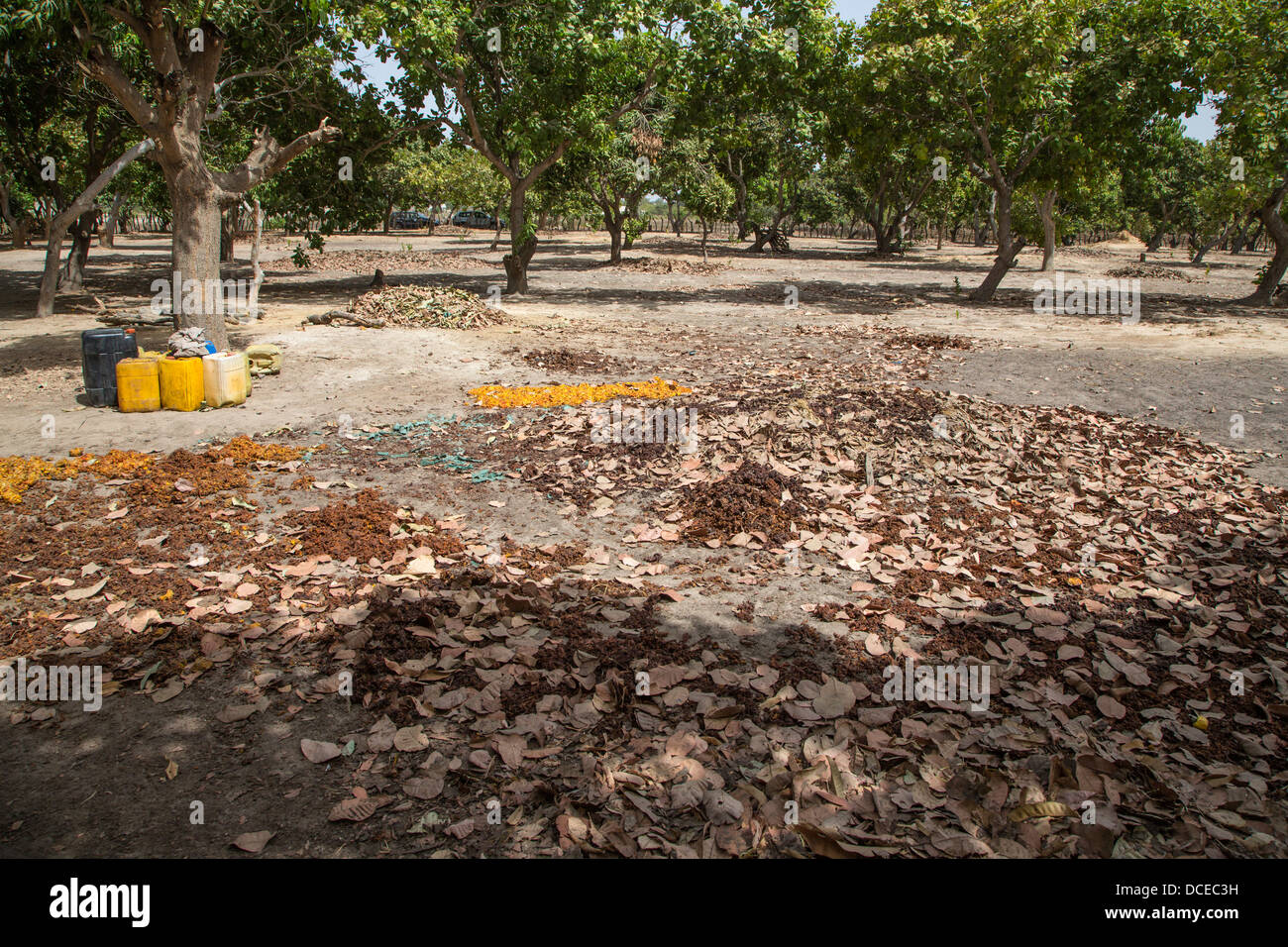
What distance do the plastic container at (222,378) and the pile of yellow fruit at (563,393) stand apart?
2719mm

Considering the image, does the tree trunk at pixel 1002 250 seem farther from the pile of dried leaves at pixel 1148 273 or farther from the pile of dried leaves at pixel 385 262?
the pile of dried leaves at pixel 385 262

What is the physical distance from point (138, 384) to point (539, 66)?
12.9 m

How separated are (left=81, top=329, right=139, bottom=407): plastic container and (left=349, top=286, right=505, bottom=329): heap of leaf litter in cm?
580

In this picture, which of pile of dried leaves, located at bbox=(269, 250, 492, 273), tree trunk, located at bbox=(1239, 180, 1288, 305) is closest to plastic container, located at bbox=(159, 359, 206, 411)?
pile of dried leaves, located at bbox=(269, 250, 492, 273)

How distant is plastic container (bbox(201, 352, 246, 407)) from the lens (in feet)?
29.7

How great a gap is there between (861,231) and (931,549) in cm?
7491

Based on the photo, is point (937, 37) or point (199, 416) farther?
point (937, 37)

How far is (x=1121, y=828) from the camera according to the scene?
10.5 ft

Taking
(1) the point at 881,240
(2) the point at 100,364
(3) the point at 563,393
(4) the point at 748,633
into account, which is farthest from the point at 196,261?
(1) the point at 881,240

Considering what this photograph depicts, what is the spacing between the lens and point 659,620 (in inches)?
192

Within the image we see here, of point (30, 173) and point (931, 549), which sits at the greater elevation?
point (30, 173)

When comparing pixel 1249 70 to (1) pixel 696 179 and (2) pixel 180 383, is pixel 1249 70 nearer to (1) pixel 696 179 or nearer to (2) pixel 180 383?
(1) pixel 696 179
